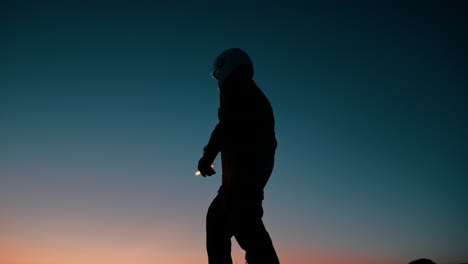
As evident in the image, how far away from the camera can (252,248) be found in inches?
125

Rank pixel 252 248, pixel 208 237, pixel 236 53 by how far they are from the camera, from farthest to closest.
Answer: pixel 236 53, pixel 208 237, pixel 252 248

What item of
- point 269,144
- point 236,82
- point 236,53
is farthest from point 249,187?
point 236,53

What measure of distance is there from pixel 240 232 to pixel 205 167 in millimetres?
825

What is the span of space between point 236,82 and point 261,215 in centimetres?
153

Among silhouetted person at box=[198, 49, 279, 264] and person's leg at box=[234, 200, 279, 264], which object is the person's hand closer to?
silhouetted person at box=[198, 49, 279, 264]

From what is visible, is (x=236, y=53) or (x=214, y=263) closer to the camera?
(x=214, y=263)

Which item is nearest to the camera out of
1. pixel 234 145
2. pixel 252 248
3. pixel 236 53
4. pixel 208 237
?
pixel 252 248

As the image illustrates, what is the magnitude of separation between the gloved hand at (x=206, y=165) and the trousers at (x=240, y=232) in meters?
0.28

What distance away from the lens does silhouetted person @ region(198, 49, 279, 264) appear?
323 cm

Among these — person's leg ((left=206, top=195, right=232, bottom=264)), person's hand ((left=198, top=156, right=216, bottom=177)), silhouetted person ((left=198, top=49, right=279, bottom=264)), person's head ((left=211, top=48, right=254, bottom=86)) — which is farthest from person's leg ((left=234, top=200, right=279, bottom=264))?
person's head ((left=211, top=48, right=254, bottom=86))

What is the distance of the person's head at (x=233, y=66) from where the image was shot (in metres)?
4.04

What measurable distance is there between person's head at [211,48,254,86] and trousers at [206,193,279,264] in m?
1.44

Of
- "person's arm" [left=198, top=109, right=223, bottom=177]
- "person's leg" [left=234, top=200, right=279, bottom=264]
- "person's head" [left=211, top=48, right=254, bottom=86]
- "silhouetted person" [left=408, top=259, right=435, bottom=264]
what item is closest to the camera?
"person's leg" [left=234, top=200, right=279, bottom=264]

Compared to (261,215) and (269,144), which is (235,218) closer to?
(261,215)
